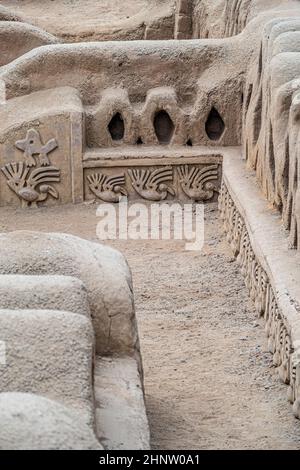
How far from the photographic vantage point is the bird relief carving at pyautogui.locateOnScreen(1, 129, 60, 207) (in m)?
8.68

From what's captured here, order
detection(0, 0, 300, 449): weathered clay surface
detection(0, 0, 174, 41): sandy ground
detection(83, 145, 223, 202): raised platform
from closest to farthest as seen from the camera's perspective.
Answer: detection(0, 0, 300, 449): weathered clay surface < detection(83, 145, 223, 202): raised platform < detection(0, 0, 174, 41): sandy ground

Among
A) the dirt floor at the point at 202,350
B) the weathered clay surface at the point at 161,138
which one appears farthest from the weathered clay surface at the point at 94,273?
the dirt floor at the point at 202,350

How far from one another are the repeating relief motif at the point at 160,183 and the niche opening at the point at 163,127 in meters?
0.33

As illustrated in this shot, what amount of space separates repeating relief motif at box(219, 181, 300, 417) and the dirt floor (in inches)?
2.8

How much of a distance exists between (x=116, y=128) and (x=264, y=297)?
3.05 metres

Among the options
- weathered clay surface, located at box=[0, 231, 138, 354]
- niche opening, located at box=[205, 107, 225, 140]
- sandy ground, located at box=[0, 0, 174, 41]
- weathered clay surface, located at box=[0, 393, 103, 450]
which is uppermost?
weathered clay surface, located at box=[0, 393, 103, 450]

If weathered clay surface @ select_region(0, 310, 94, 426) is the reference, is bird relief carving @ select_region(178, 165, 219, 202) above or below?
below

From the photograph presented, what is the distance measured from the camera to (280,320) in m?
5.54

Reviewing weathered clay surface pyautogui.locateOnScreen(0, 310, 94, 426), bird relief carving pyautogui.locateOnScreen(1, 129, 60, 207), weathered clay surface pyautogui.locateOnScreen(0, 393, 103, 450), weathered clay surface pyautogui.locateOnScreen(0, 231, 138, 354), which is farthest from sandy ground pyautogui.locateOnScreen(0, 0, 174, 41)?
weathered clay surface pyautogui.locateOnScreen(0, 393, 103, 450)

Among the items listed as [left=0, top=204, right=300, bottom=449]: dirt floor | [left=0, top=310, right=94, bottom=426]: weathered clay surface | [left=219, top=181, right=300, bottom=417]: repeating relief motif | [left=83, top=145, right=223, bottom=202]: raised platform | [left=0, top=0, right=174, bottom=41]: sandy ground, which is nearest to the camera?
[left=0, top=310, right=94, bottom=426]: weathered clay surface

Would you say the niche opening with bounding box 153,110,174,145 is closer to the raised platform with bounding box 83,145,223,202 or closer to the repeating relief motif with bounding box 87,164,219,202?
the raised platform with bounding box 83,145,223,202

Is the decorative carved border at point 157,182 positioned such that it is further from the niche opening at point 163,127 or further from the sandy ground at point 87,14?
the sandy ground at point 87,14

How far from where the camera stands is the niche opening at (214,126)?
8.90m
